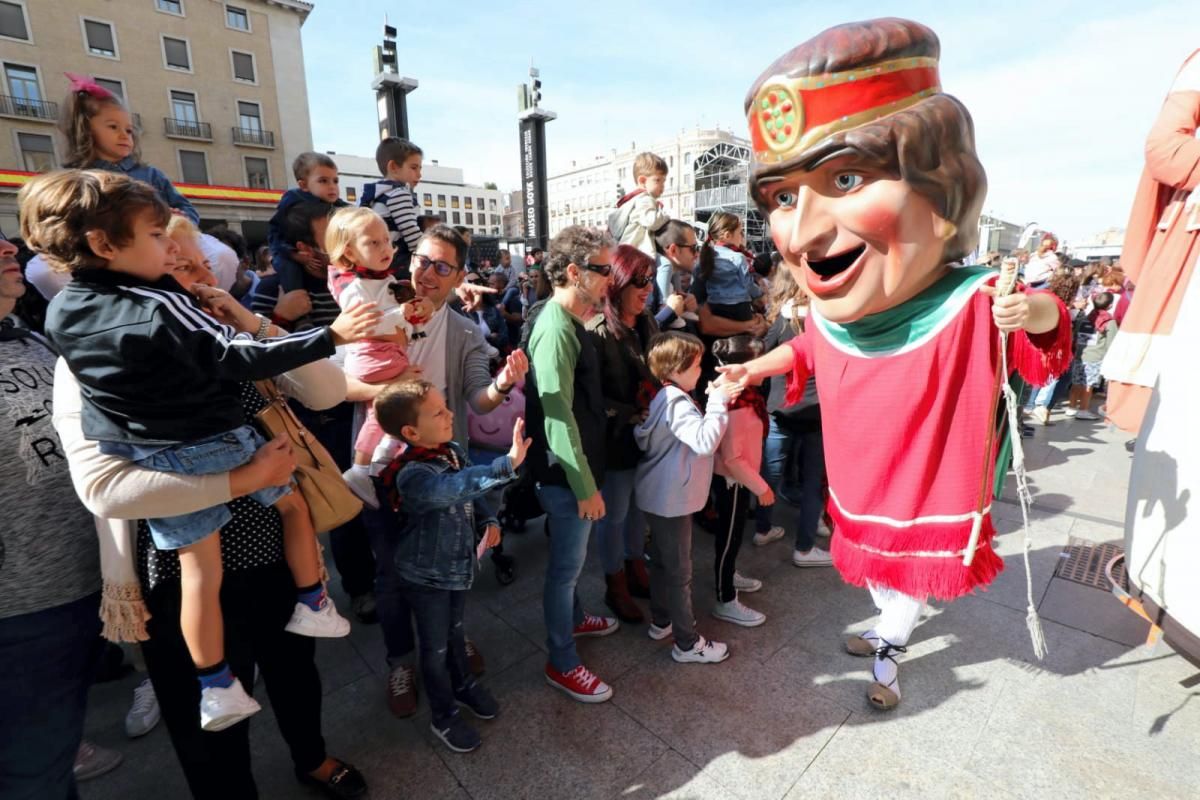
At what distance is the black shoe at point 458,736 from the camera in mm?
2180

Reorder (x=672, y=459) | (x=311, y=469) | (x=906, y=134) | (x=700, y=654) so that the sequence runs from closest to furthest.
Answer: (x=906, y=134) < (x=311, y=469) < (x=672, y=459) < (x=700, y=654)

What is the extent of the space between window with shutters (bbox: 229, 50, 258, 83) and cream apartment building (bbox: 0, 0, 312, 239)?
0.04 metres

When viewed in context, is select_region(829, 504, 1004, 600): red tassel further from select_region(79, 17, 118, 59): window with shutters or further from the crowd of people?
select_region(79, 17, 118, 59): window with shutters

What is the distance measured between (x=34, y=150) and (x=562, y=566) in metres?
29.7

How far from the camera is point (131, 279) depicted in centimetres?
138

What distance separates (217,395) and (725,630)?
2453mm

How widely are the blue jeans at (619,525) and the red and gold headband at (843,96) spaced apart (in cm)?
159

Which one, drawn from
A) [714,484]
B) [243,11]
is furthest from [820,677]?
[243,11]

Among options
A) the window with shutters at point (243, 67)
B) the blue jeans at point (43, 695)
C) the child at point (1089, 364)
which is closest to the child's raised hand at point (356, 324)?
the blue jeans at point (43, 695)

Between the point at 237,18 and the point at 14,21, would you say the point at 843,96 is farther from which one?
the point at 237,18

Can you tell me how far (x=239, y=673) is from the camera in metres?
1.78

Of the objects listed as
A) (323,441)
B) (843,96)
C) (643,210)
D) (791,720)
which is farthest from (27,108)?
(791,720)

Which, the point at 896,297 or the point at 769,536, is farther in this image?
the point at 769,536

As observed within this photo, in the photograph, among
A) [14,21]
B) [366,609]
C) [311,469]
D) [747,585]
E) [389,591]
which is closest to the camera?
[311,469]
